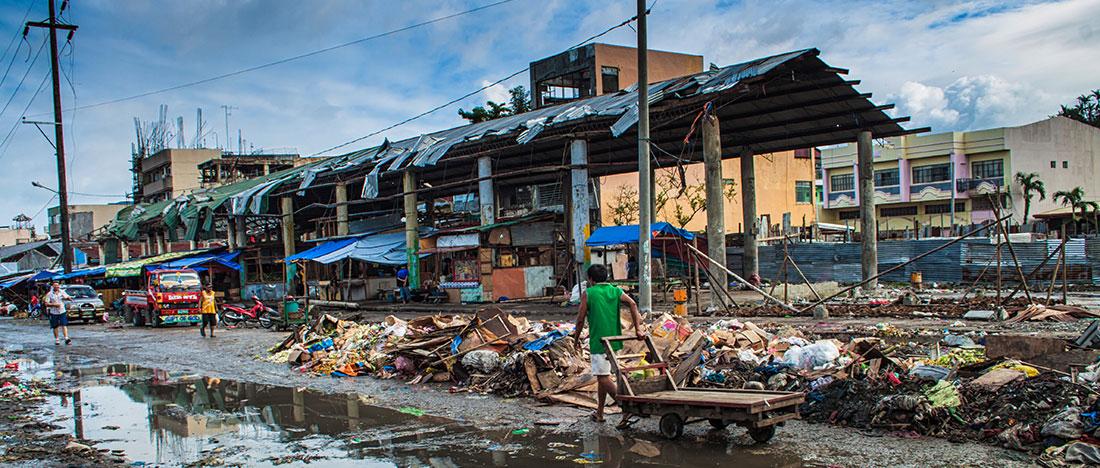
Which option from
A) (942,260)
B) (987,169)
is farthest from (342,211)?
(987,169)

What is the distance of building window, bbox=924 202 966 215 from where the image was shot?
54.0 meters

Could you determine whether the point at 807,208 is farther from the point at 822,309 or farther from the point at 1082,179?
the point at 822,309

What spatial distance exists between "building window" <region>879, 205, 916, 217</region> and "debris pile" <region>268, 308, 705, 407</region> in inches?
1921

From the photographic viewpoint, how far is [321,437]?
877cm

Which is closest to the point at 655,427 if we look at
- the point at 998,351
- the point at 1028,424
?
the point at 1028,424

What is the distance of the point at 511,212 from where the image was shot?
4262 cm

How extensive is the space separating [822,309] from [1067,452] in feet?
39.8

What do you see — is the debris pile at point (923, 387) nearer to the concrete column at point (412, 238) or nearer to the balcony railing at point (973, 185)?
the concrete column at point (412, 238)

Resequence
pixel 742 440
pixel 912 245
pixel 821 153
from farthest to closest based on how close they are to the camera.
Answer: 1. pixel 821 153
2. pixel 912 245
3. pixel 742 440

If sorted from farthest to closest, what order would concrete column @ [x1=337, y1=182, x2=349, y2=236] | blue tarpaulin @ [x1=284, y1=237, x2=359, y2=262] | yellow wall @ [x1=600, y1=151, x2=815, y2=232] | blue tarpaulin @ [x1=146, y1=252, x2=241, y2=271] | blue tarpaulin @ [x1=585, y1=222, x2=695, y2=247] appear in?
yellow wall @ [x1=600, y1=151, x2=815, y2=232] → blue tarpaulin @ [x1=146, y1=252, x2=241, y2=271] → concrete column @ [x1=337, y1=182, x2=349, y2=236] → blue tarpaulin @ [x1=284, y1=237, x2=359, y2=262] → blue tarpaulin @ [x1=585, y1=222, x2=695, y2=247]

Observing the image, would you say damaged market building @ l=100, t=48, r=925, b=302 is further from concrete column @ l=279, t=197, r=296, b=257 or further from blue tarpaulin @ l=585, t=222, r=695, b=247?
blue tarpaulin @ l=585, t=222, r=695, b=247

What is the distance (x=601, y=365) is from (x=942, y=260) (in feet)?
81.6

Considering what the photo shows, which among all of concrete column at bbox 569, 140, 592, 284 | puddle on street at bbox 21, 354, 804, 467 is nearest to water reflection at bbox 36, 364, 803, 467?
puddle on street at bbox 21, 354, 804, 467

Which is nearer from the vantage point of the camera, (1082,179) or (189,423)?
(189,423)
